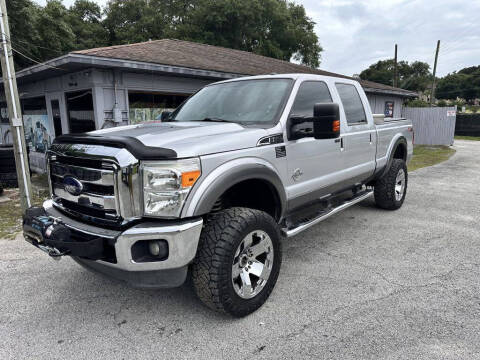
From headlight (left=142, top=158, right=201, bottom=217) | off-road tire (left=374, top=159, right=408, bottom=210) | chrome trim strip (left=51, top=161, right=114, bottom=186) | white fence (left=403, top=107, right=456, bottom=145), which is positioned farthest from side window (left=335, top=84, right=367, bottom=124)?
white fence (left=403, top=107, right=456, bottom=145)

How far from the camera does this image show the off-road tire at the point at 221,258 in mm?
2590

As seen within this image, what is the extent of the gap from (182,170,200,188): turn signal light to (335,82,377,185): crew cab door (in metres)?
2.31

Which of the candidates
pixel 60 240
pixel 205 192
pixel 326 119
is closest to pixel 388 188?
pixel 326 119

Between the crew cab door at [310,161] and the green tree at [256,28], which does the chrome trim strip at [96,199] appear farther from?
the green tree at [256,28]

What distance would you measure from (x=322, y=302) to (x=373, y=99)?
1731 centimetres

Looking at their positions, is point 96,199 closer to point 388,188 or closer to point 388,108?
point 388,188

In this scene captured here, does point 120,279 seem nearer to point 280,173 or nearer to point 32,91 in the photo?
point 280,173

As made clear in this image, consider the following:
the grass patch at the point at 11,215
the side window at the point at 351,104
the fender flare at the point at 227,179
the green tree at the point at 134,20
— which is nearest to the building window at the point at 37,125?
the grass patch at the point at 11,215

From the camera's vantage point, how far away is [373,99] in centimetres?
1830

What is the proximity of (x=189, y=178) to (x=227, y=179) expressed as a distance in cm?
34

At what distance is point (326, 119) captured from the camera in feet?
9.76

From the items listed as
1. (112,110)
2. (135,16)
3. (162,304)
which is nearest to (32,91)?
(112,110)

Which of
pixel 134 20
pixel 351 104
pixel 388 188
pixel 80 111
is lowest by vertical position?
pixel 388 188

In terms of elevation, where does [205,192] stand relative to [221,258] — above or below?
above
